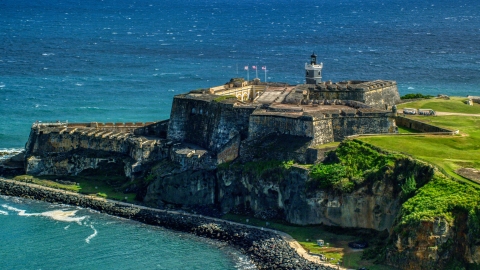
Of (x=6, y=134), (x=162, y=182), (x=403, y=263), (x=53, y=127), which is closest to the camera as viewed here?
(x=403, y=263)

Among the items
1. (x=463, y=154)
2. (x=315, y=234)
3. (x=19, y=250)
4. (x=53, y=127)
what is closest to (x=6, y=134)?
(x=53, y=127)

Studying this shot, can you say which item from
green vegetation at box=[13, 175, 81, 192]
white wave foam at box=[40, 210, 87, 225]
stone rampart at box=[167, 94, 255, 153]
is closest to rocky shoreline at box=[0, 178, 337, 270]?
green vegetation at box=[13, 175, 81, 192]

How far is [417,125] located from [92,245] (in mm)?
34350

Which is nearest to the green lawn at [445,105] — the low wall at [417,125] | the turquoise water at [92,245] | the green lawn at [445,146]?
the low wall at [417,125]

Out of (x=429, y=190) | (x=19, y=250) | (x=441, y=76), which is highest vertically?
(x=441, y=76)

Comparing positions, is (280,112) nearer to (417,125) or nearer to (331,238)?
(417,125)

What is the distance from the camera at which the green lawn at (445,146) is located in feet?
273

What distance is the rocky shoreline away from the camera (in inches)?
3196

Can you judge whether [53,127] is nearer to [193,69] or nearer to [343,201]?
[343,201]

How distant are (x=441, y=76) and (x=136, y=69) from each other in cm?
5309

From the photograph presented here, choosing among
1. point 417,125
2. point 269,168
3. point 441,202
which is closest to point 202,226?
point 269,168

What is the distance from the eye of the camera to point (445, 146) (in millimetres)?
89062

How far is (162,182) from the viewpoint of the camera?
9819cm

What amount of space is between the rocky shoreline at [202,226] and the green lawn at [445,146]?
13405 mm
